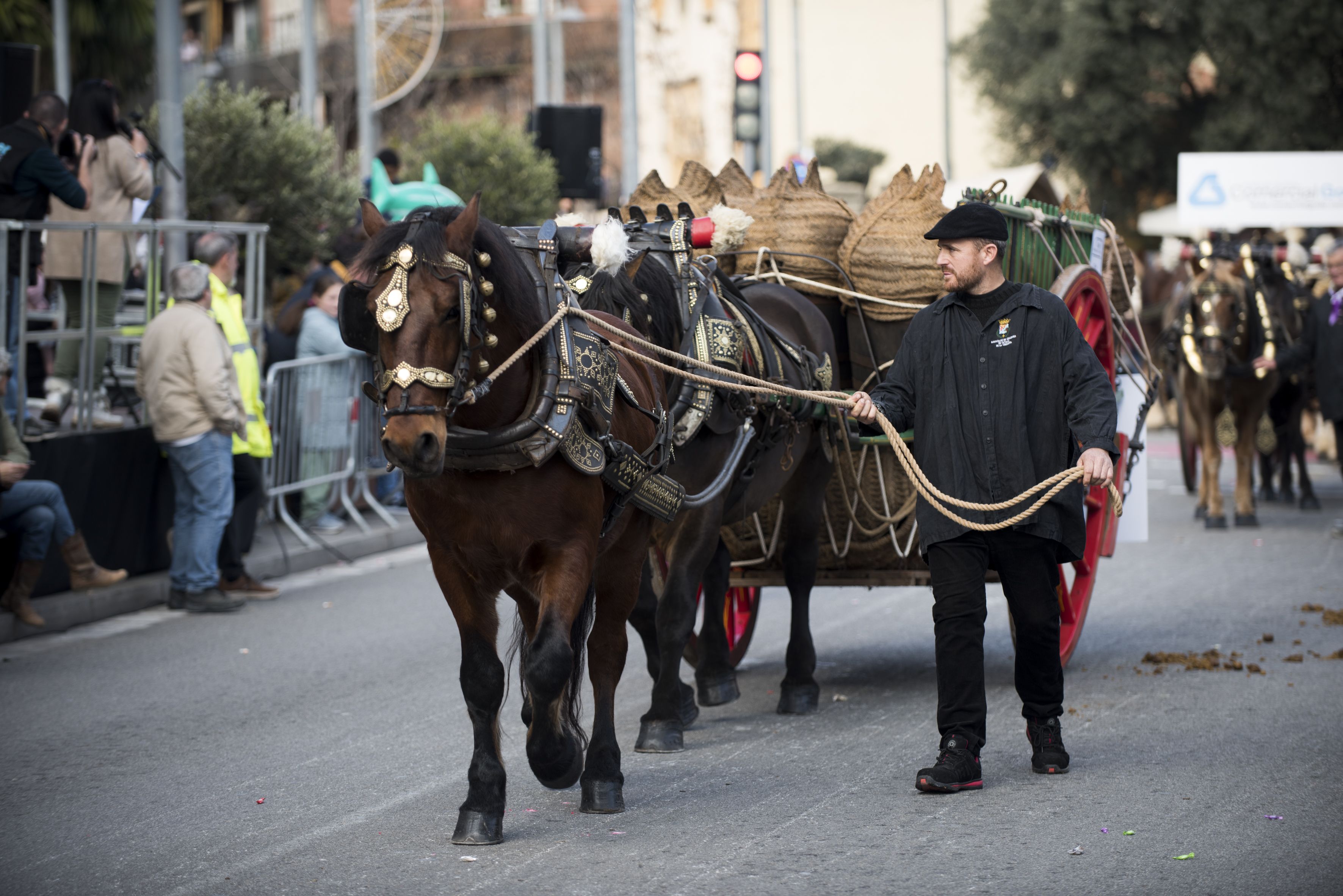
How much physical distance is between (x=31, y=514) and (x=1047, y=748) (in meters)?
5.59

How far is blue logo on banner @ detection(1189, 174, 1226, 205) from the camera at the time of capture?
16.9 metres

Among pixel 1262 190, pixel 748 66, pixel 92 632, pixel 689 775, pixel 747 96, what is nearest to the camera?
pixel 689 775

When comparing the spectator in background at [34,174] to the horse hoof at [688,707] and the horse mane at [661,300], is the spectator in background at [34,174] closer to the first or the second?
the horse mane at [661,300]

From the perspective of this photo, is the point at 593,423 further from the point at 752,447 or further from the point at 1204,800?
the point at 1204,800

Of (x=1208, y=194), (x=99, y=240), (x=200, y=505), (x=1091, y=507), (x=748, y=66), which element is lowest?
(x=200, y=505)

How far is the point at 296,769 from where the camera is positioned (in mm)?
5820

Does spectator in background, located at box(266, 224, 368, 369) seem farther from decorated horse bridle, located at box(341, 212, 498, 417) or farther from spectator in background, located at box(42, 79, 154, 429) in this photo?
decorated horse bridle, located at box(341, 212, 498, 417)

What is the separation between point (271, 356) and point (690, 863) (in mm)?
8358

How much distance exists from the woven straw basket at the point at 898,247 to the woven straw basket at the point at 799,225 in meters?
0.10

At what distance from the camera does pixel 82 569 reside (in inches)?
354

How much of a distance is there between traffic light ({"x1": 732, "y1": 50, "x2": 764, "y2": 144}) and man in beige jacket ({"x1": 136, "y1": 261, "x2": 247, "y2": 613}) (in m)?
7.60

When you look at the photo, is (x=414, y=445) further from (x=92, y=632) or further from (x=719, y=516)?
(x=92, y=632)

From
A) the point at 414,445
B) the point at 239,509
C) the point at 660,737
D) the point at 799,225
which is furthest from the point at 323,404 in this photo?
the point at 414,445

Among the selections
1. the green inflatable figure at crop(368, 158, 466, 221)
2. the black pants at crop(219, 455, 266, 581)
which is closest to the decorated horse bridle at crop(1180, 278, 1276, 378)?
the green inflatable figure at crop(368, 158, 466, 221)
